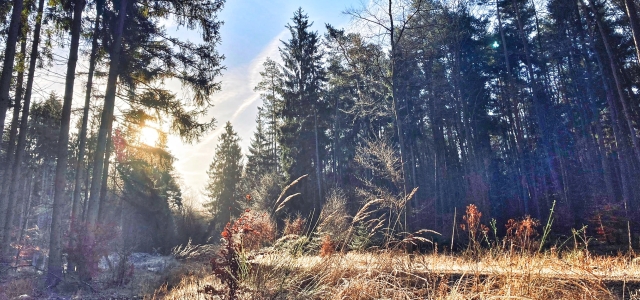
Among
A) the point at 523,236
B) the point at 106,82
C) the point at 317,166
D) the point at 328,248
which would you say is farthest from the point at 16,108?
the point at 523,236

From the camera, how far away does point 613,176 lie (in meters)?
21.9

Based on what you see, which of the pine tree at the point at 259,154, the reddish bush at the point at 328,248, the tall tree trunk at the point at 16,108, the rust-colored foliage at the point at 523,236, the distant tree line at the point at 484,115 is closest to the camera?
the rust-colored foliage at the point at 523,236

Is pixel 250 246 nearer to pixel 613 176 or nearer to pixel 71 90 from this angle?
pixel 71 90

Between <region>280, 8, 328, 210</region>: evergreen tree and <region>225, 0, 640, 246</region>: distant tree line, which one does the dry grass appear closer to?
<region>225, 0, 640, 246</region>: distant tree line

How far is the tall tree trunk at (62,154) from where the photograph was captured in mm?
8750

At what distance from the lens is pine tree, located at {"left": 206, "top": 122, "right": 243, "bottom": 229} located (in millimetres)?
32028

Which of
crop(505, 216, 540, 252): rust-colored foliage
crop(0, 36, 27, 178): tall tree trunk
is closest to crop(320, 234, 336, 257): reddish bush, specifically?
crop(505, 216, 540, 252): rust-colored foliage

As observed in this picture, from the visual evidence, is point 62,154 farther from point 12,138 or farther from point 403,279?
point 403,279

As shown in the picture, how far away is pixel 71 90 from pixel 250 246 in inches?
350

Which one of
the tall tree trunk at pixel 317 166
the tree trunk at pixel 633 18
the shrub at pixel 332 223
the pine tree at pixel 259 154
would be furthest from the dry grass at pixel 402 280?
the pine tree at pixel 259 154

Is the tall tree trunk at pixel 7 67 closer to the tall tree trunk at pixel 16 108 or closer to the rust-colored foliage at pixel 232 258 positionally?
the tall tree trunk at pixel 16 108

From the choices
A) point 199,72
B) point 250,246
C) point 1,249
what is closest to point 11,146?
point 1,249

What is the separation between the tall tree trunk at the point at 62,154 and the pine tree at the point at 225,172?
72.1 feet

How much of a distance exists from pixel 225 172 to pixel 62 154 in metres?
24.4
